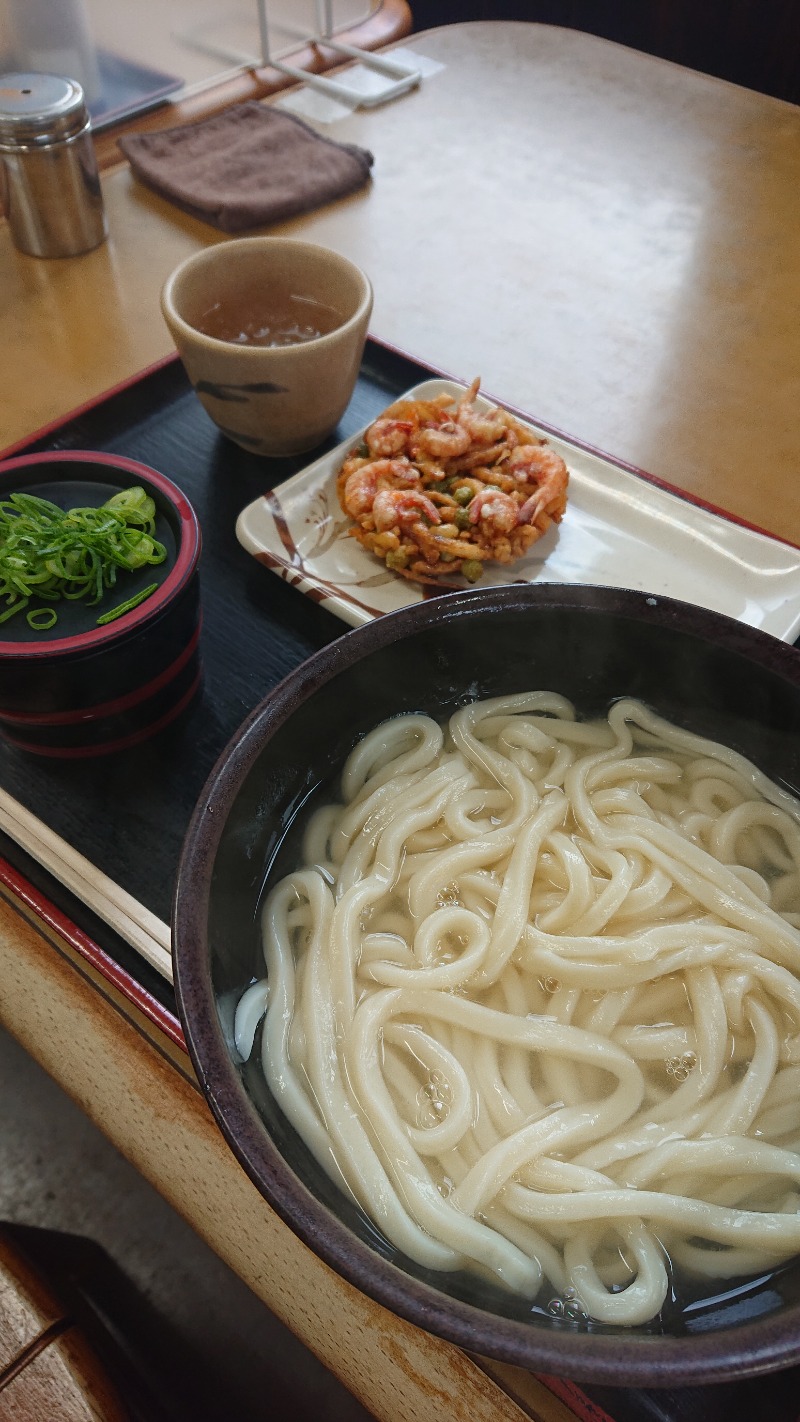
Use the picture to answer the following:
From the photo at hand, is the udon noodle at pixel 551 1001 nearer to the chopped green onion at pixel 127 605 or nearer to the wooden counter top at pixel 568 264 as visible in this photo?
the chopped green onion at pixel 127 605

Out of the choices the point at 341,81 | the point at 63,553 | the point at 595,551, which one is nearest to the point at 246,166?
the point at 341,81

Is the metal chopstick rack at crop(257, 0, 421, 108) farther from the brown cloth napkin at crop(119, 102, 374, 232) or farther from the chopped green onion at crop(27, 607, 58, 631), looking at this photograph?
the chopped green onion at crop(27, 607, 58, 631)

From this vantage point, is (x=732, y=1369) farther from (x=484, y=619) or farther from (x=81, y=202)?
(x=81, y=202)

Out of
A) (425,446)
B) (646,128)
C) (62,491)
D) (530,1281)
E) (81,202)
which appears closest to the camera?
(530,1281)

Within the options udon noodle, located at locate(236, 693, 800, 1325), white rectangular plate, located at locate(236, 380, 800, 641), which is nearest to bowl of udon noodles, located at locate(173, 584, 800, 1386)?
udon noodle, located at locate(236, 693, 800, 1325)

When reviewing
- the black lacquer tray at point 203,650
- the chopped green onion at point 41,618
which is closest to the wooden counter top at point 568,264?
the black lacquer tray at point 203,650

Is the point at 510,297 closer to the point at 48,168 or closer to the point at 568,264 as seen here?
the point at 568,264

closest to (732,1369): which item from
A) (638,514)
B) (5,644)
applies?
(5,644)
